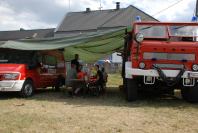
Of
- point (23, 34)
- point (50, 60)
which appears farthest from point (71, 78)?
point (23, 34)

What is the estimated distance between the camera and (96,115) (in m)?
10.2

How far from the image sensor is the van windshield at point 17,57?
1505cm

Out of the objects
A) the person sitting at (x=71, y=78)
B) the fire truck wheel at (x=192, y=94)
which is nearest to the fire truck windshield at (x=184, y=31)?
the fire truck wheel at (x=192, y=94)

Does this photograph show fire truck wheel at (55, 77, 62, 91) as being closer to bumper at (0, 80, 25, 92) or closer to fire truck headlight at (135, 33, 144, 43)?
bumper at (0, 80, 25, 92)

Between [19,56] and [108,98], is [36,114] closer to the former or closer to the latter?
[108,98]

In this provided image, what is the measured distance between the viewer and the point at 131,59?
12406 millimetres

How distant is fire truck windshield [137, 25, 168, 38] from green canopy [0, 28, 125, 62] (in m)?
1.72

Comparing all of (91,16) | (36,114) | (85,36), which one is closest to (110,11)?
(91,16)

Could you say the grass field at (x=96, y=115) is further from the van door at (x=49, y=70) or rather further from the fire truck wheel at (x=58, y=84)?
the fire truck wheel at (x=58, y=84)

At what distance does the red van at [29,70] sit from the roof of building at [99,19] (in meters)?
35.2

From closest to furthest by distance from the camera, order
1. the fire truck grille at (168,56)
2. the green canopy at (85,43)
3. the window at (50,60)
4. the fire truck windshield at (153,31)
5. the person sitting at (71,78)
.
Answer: the fire truck grille at (168,56) → the fire truck windshield at (153,31) → the person sitting at (71,78) → the green canopy at (85,43) → the window at (50,60)

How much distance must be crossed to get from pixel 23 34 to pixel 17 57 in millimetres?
62768

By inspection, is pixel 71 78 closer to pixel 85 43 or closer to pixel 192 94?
pixel 85 43

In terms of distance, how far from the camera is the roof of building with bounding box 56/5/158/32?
5388 centimetres
